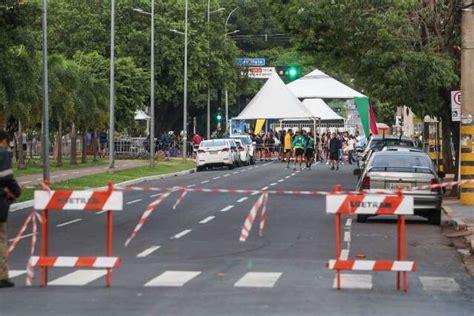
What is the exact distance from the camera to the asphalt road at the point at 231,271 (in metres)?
12.1

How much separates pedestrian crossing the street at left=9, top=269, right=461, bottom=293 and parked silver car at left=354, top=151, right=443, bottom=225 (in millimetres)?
7964

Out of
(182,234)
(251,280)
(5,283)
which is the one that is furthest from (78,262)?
(182,234)

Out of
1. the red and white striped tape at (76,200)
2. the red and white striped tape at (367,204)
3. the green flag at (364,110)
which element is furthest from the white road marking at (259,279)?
the green flag at (364,110)

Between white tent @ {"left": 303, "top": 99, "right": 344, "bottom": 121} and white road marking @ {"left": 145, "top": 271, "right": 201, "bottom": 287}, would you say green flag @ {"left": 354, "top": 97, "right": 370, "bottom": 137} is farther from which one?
white road marking @ {"left": 145, "top": 271, "right": 201, "bottom": 287}

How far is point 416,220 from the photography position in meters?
24.8

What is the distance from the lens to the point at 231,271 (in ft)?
→ 49.9

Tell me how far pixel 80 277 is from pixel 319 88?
56709 mm

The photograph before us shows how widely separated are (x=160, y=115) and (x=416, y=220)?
187 ft

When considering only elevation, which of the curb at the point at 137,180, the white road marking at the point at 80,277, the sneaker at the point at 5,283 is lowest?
the curb at the point at 137,180

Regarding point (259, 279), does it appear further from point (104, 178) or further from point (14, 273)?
point (104, 178)

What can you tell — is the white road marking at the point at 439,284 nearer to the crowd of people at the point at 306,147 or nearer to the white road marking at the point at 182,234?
the white road marking at the point at 182,234

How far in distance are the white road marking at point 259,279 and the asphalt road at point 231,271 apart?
0.01 meters

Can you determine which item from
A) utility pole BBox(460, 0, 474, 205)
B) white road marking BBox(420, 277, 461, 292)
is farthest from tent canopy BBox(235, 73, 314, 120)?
white road marking BBox(420, 277, 461, 292)

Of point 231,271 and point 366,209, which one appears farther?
point 231,271
